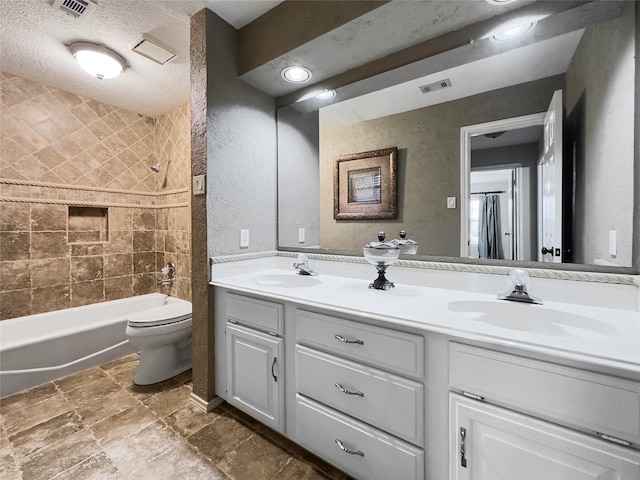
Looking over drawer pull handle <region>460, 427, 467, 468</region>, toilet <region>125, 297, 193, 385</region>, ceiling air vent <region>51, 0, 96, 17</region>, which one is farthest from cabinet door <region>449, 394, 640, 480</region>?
ceiling air vent <region>51, 0, 96, 17</region>

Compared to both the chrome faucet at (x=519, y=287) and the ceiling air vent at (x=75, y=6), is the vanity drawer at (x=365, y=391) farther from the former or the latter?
the ceiling air vent at (x=75, y=6)

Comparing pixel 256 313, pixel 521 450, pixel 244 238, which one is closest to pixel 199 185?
pixel 244 238

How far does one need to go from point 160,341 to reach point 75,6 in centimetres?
205

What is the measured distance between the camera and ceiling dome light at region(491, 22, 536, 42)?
1180mm

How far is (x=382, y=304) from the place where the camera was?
1065 millimetres

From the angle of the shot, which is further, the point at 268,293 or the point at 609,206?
the point at 268,293

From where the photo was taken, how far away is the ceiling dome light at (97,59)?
1.83m

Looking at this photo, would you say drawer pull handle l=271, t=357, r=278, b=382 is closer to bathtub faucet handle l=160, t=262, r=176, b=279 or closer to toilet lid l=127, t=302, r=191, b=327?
Result: toilet lid l=127, t=302, r=191, b=327

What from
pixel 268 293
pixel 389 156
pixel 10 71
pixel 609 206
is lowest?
pixel 268 293

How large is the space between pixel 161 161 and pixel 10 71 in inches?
46.7

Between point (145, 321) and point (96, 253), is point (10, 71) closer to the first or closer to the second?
point (96, 253)

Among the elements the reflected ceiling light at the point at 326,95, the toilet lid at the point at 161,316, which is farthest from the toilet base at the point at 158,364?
the reflected ceiling light at the point at 326,95

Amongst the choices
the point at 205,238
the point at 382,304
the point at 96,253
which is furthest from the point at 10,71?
the point at 382,304

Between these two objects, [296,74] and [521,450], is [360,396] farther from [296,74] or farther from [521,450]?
[296,74]
